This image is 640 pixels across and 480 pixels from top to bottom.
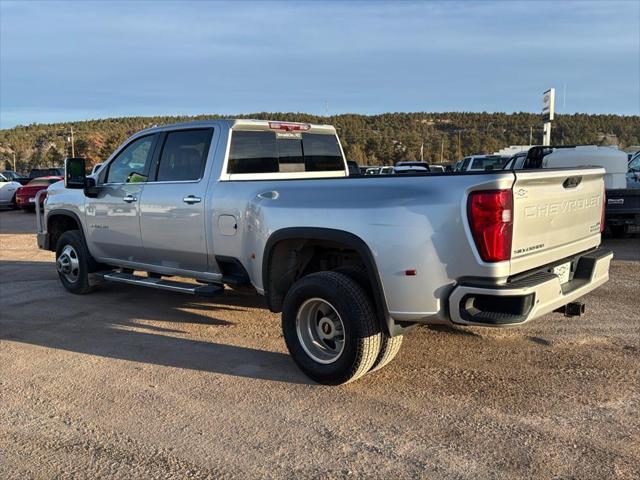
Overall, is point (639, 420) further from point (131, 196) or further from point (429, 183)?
point (131, 196)

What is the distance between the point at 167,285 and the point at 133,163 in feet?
5.14

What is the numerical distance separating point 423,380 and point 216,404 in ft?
5.17

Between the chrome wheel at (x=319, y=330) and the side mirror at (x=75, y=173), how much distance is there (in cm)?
380

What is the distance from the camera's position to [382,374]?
15.0 feet

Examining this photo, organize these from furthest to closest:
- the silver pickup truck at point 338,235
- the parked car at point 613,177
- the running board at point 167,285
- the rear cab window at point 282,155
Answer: the parked car at point 613,177 < the rear cab window at point 282,155 < the running board at point 167,285 < the silver pickup truck at point 338,235

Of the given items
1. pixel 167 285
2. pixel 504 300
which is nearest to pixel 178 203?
pixel 167 285

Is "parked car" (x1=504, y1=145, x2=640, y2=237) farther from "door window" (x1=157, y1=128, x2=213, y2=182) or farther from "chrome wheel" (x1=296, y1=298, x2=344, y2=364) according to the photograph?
"chrome wheel" (x1=296, y1=298, x2=344, y2=364)

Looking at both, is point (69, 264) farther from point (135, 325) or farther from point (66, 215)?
point (135, 325)

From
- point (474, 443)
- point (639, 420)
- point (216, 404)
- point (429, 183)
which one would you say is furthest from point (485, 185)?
point (216, 404)

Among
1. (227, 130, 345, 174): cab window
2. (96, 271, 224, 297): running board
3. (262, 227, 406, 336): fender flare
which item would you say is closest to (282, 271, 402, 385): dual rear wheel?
(262, 227, 406, 336): fender flare

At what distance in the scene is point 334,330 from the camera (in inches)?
175

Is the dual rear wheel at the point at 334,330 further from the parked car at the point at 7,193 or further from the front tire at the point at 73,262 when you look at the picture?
the parked car at the point at 7,193

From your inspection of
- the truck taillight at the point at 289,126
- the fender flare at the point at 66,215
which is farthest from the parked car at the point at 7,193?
the truck taillight at the point at 289,126

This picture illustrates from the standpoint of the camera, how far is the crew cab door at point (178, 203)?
18.3ft
